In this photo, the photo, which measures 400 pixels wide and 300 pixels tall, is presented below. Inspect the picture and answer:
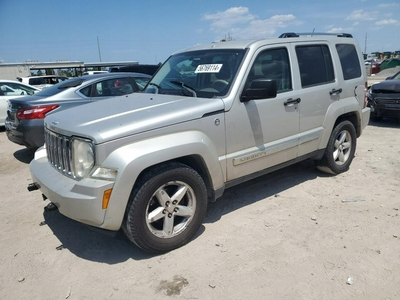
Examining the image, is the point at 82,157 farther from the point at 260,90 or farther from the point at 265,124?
the point at 265,124

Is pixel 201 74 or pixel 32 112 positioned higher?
pixel 201 74

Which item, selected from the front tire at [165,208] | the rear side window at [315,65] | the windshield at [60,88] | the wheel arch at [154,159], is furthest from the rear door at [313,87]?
the windshield at [60,88]

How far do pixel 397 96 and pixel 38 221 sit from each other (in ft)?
27.9

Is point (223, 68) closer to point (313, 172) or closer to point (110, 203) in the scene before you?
point (110, 203)

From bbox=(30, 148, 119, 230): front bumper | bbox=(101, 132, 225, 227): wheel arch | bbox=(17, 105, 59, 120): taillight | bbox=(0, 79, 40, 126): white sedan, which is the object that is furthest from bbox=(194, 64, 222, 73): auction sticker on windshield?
bbox=(0, 79, 40, 126): white sedan

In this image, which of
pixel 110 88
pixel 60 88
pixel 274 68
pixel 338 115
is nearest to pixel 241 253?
pixel 274 68

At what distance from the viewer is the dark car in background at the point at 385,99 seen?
8.27m

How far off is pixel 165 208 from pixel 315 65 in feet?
9.46

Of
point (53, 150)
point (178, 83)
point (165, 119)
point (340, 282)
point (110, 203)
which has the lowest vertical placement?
point (340, 282)

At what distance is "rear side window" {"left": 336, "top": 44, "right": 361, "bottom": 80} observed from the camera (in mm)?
4777

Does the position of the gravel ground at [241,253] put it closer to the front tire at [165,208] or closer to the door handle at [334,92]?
the front tire at [165,208]

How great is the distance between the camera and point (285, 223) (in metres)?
3.60

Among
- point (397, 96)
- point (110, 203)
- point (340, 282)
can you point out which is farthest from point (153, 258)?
point (397, 96)

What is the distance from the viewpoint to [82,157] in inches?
110
